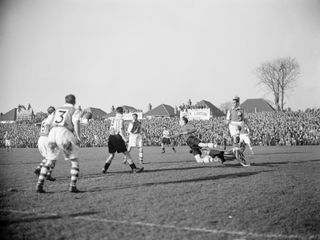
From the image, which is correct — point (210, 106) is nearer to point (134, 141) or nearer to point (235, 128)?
point (134, 141)

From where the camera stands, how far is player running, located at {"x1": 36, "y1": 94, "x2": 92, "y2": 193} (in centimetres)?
812

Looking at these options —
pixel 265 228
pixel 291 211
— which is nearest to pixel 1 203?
pixel 265 228

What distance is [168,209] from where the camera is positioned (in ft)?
20.0

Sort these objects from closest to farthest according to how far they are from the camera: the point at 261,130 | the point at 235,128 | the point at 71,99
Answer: the point at 71,99 < the point at 235,128 < the point at 261,130

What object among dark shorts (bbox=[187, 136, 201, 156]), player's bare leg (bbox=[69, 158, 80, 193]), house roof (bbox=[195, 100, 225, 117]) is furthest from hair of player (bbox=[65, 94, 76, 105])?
house roof (bbox=[195, 100, 225, 117])

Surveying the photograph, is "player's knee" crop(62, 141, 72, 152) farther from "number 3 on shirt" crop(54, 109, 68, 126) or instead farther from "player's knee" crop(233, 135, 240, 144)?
"player's knee" crop(233, 135, 240, 144)

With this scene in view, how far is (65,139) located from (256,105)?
80818 mm

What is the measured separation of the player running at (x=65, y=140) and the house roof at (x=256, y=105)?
7765cm

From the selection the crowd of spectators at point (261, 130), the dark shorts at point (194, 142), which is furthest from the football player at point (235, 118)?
the crowd of spectators at point (261, 130)

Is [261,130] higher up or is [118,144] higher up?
[261,130]

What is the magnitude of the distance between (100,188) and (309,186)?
5.32 metres

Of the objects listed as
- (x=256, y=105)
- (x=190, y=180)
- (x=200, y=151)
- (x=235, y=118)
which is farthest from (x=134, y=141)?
(x=256, y=105)

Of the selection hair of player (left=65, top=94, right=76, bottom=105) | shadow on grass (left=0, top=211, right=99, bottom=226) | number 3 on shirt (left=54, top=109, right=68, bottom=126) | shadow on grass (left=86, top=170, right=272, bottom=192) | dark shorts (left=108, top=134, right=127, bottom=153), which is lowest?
shadow on grass (left=0, top=211, right=99, bottom=226)

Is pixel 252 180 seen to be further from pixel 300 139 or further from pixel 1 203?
pixel 300 139
